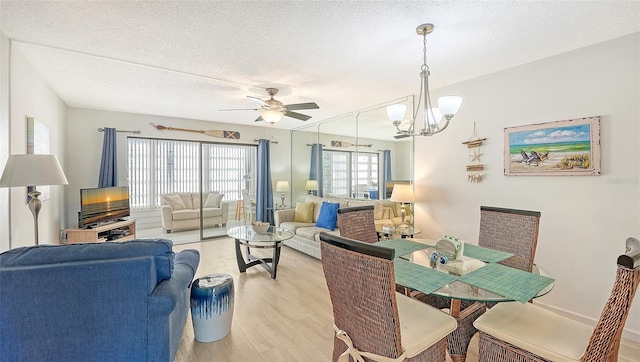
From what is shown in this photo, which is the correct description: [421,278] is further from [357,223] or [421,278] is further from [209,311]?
[209,311]

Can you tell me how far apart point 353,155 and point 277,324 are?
11.0ft

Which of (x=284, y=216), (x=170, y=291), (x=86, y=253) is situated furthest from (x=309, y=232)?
(x=86, y=253)

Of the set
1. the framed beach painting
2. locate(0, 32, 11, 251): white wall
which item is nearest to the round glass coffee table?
locate(0, 32, 11, 251): white wall

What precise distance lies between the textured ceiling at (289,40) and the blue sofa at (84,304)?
168cm

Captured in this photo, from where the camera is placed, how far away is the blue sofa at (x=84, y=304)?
4.75ft

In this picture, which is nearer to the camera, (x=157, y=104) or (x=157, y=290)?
(x=157, y=290)

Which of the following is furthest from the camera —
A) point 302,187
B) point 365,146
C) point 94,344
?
point 302,187

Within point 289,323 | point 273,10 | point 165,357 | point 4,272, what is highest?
point 273,10

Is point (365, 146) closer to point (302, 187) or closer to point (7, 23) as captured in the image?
point (302, 187)

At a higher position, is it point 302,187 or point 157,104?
point 157,104

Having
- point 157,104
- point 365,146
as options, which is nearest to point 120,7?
point 157,104

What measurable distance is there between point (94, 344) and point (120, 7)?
85.7 inches

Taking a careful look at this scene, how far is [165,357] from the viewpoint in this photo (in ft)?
5.45

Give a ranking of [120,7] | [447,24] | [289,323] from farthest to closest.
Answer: [289,323], [447,24], [120,7]
